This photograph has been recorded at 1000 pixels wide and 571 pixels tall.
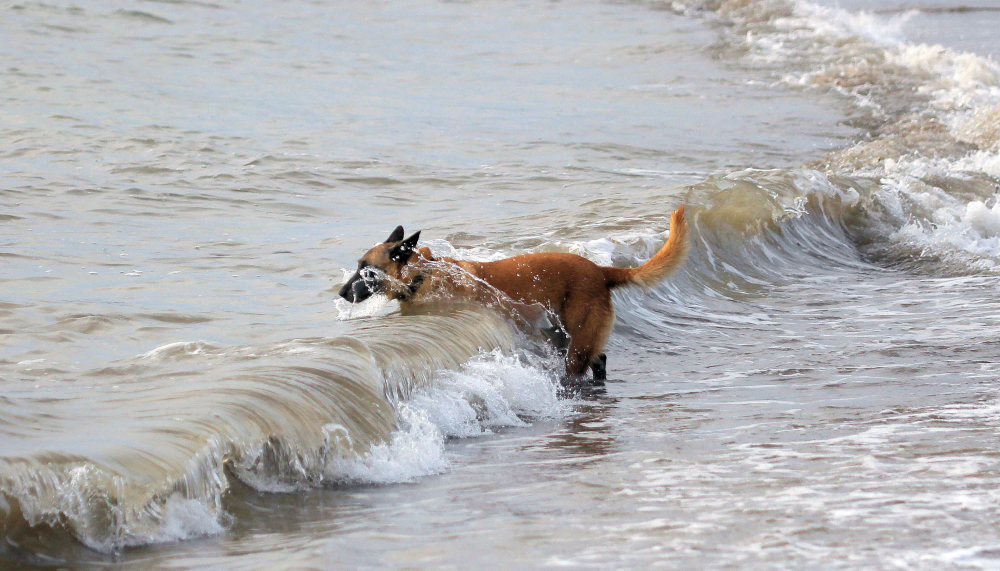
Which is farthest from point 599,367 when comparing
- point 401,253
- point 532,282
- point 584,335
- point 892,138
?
point 892,138

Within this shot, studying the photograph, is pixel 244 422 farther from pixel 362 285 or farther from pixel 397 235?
pixel 397 235

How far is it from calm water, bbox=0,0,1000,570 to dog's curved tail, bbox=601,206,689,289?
2.01ft

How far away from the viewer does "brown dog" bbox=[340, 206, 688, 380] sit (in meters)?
7.00

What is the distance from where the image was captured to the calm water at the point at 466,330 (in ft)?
12.5

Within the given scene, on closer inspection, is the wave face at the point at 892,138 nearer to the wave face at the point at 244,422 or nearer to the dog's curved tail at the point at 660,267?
the dog's curved tail at the point at 660,267

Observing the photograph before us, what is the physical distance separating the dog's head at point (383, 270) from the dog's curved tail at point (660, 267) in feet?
4.30

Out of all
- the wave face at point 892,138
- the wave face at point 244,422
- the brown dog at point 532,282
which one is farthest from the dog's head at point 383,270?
the wave face at point 892,138

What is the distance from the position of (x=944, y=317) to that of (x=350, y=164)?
7.93 m

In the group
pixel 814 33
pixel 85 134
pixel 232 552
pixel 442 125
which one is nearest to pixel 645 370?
pixel 232 552

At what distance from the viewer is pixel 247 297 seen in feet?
25.8

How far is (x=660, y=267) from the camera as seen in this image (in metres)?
7.29

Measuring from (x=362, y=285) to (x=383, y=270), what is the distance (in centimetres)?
18

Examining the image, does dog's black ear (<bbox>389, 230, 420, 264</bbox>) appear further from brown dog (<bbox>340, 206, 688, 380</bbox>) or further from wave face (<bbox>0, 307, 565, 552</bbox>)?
wave face (<bbox>0, 307, 565, 552</bbox>)

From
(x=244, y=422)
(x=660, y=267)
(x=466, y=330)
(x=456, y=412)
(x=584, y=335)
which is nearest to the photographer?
(x=244, y=422)
